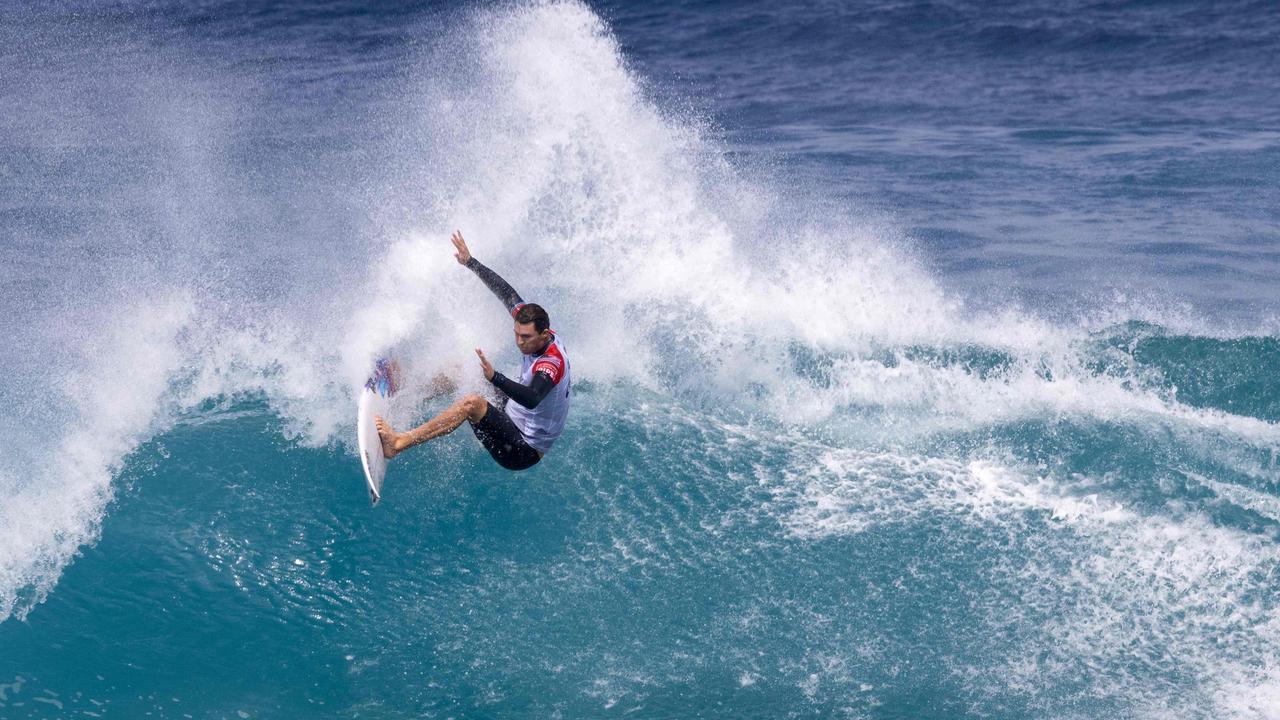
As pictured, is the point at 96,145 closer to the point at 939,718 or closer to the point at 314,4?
the point at 314,4

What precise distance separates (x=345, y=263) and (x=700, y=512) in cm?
723

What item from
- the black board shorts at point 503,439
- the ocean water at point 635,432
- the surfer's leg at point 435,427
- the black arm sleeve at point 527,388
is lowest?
the ocean water at point 635,432

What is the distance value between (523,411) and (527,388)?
0.63 m

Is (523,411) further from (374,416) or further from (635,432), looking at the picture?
(635,432)

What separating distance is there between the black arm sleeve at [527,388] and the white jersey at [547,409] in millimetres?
86

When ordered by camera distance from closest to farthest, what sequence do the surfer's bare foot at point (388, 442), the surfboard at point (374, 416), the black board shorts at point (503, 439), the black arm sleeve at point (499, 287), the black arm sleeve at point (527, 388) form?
the black arm sleeve at point (527, 388), the surfboard at point (374, 416), the surfer's bare foot at point (388, 442), the black board shorts at point (503, 439), the black arm sleeve at point (499, 287)

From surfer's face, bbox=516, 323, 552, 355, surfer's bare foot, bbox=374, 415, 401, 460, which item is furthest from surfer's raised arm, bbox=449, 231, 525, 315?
surfer's bare foot, bbox=374, 415, 401, 460

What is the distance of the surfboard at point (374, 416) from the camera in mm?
7457

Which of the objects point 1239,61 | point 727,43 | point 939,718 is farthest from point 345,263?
point 1239,61

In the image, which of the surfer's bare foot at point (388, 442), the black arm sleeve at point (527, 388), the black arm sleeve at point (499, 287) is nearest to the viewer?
the black arm sleeve at point (527, 388)

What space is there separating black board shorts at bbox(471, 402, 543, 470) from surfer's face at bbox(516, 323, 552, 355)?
0.52 m

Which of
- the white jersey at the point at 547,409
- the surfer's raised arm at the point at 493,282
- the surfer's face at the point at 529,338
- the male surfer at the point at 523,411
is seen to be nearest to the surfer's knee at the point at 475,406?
the male surfer at the point at 523,411

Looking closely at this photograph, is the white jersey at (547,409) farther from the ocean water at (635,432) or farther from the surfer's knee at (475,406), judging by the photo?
the ocean water at (635,432)

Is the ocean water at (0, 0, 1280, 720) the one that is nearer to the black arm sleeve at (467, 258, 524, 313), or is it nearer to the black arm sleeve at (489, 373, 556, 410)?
the black arm sleeve at (467, 258, 524, 313)
